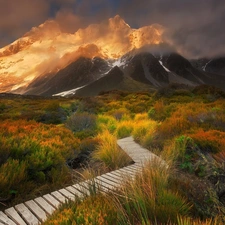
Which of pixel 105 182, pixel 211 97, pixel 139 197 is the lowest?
pixel 211 97

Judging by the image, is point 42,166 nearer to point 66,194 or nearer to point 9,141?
point 9,141

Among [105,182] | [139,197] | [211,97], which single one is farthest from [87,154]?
[211,97]

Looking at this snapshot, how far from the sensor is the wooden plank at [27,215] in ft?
11.8

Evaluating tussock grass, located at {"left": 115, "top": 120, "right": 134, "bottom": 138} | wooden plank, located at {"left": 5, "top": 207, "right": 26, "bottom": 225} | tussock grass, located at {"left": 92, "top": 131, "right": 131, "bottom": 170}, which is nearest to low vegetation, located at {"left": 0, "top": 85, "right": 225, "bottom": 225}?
tussock grass, located at {"left": 92, "top": 131, "right": 131, "bottom": 170}

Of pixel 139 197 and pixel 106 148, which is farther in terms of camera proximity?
pixel 106 148

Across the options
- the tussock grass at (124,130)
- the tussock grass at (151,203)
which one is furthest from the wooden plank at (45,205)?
the tussock grass at (124,130)

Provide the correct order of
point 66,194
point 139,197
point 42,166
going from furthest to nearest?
point 42,166 < point 66,194 < point 139,197

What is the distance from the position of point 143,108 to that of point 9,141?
640 inches

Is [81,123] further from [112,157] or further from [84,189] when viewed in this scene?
[84,189]

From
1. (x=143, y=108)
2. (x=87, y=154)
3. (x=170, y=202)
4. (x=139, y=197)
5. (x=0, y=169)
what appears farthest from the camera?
(x=143, y=108)

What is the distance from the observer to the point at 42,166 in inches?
225

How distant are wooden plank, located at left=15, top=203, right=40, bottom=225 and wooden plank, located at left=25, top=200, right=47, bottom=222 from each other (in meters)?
0.05

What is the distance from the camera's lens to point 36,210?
3930 mm

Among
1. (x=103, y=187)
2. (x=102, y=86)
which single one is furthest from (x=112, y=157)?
→ (x=102, y=86)
